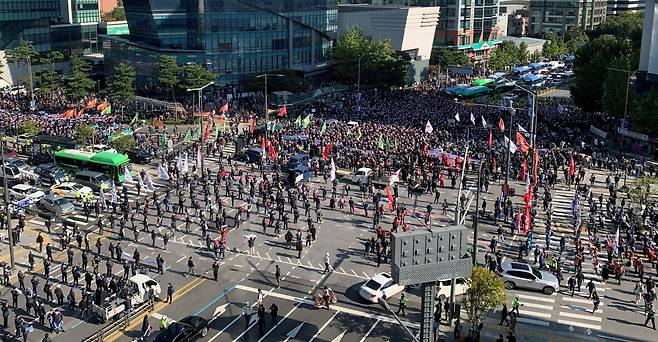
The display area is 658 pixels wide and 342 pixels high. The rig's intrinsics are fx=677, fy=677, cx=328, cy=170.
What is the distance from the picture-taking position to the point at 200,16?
95.6 meters

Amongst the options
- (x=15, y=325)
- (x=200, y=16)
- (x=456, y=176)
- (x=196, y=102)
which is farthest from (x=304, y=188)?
(x=200, y=16)

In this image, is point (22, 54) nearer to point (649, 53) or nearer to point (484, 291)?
point (649, 53)

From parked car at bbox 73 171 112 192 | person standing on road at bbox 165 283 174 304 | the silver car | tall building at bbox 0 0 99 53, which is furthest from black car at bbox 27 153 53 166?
tall building at bbox 0 0 99 53

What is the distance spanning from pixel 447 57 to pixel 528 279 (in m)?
98.4

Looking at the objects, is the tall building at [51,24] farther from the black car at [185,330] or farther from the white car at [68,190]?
the black car at [185,330]

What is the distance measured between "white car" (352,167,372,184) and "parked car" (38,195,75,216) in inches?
838

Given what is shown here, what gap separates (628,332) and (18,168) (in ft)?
150

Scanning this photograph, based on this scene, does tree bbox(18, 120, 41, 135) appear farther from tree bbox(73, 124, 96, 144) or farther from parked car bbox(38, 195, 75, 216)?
parked car bbox(38, 195, 75, 216)

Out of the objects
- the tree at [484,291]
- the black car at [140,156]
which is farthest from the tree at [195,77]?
the tree at [484,291]

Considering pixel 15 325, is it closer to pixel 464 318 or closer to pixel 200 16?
pixel 464 318

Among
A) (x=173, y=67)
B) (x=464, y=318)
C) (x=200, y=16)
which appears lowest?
(x=464, y=318)

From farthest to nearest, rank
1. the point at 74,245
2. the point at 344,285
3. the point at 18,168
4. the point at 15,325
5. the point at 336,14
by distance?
the point at 336,14
the point at 18,168
the point at 74,245
the point at 344,285
the point at 15,325

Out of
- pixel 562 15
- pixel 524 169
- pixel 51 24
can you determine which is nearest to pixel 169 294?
pixel 524 169

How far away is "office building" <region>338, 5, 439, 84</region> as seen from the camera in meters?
116
